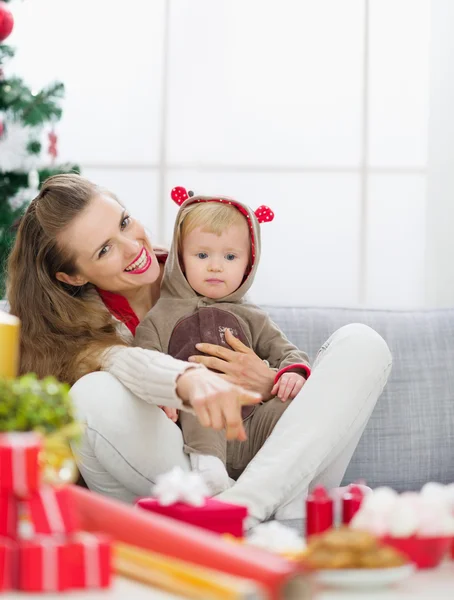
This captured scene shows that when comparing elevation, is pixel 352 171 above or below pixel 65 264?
above

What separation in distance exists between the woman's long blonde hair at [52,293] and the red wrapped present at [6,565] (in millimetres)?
977

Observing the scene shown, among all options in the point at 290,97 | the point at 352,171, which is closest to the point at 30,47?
the point at 290,97

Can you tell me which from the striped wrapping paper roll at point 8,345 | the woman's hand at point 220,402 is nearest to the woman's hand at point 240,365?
the woman's hand at point 220,402

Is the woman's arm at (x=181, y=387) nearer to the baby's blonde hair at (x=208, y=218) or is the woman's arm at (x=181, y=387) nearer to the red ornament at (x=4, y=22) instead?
the baby's blonde hair at (x=208, y=218)

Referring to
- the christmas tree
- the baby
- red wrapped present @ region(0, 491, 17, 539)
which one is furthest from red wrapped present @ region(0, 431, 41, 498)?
the christmas tree

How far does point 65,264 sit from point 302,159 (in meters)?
1.81

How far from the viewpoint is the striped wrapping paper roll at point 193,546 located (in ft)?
2.43

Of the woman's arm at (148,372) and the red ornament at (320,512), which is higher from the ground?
the woman's arm at (148,372)

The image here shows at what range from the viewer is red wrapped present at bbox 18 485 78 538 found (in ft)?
2.75

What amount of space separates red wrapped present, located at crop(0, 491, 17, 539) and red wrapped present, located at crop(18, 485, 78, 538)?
0.04 ft

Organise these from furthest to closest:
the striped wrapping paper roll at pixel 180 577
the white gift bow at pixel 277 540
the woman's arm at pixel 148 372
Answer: the woman's arm at pixel 148 372
the white gift bow at pixel 277 540
the striped wrapping paper roll at pixel 180 577

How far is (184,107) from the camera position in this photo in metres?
3.47

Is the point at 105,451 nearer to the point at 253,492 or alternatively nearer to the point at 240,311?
the point at 253,492

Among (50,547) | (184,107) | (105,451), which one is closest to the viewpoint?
(50,547)
